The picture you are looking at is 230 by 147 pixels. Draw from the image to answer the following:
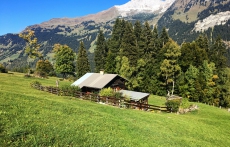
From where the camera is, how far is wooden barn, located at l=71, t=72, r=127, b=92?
159ft

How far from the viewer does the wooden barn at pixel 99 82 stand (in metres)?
48.3

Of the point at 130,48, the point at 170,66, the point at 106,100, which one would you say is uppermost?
the point at 130,48

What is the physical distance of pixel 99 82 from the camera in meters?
49.6

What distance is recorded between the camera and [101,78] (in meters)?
51.8

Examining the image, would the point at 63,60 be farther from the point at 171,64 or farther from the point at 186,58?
the point at 186,58

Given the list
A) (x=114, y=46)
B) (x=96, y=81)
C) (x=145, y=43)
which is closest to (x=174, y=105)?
(x=96, y=81)

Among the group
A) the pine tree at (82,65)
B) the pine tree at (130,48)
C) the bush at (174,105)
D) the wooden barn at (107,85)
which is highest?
the pine tree at (130,48)

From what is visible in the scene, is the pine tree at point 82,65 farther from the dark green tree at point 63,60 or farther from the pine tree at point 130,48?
the pine tree at point 130,48

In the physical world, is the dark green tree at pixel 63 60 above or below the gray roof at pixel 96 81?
above

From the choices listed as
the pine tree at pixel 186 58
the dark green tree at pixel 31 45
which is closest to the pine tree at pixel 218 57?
the pine tree at pixel 186 58

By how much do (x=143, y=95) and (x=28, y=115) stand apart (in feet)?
115

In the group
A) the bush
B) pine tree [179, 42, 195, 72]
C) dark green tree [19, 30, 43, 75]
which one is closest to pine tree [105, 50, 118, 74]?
pine tree [179, 42, 195, 72]

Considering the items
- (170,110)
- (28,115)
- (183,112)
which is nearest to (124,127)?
(28,115)

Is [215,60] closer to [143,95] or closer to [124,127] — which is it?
[143,95]
